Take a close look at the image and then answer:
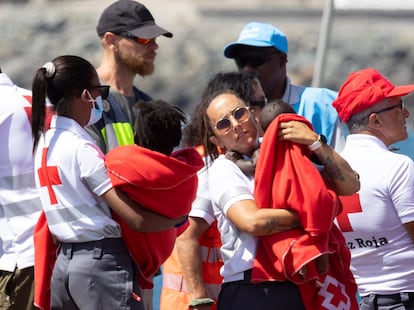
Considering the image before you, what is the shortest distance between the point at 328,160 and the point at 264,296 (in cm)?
48

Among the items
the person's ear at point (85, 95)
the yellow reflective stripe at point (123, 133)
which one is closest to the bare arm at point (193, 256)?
the person's ear at point (85, 95)

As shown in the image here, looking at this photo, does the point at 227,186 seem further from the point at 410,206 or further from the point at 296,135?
the point at 410,206

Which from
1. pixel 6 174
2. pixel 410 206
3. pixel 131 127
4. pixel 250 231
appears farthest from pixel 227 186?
pixel 131 127

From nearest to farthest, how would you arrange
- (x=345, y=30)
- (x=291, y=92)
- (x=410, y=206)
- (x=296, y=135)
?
(x=296, y=135) < (x=410, y=206) < (x=291, y=92) < (x=345, y=30)

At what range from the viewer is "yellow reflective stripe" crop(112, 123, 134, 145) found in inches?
183

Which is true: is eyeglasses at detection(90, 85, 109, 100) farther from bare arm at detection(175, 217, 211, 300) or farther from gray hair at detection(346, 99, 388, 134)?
gray hair at detection(346, 99, 388, 134)

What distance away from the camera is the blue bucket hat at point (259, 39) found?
4.79 meters

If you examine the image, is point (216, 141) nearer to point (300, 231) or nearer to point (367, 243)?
point (300, 231)

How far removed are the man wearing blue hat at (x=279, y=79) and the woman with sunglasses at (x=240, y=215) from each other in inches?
37.8

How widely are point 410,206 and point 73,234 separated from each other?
1.16 meters

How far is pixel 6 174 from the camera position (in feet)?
13.5

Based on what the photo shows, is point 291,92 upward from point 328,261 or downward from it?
upward

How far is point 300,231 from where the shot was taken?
11.2 ft

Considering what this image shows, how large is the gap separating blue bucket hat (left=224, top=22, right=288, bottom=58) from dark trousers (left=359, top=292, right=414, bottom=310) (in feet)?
4.50
